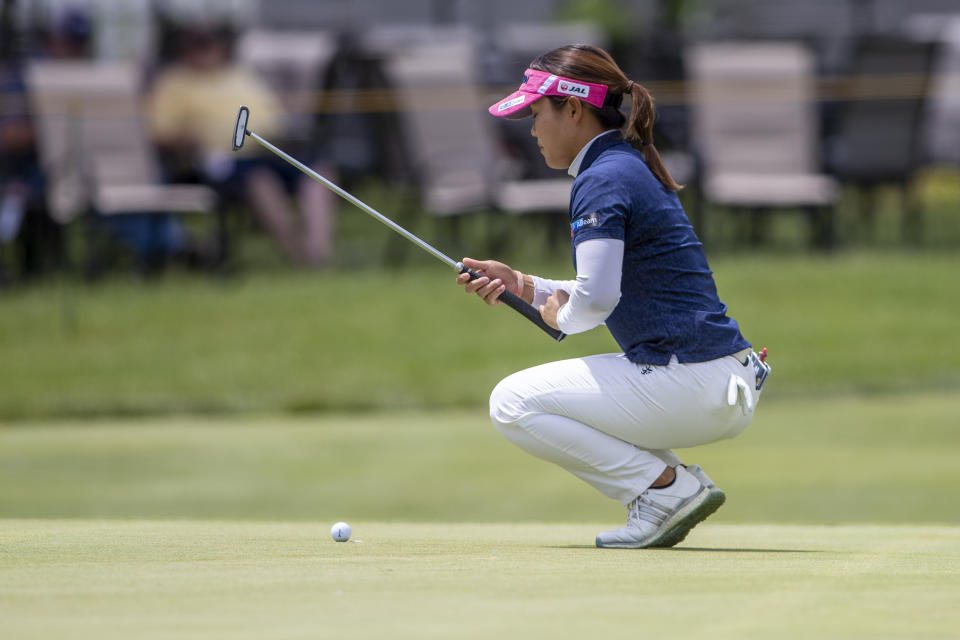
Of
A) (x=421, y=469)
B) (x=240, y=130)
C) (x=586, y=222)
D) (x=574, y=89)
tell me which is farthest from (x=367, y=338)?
(x=586, y=222)

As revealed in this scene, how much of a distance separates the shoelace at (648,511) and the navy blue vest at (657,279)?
373 millimetres

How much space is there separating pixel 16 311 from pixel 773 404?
5.91 meters

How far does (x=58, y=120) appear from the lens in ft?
40.0

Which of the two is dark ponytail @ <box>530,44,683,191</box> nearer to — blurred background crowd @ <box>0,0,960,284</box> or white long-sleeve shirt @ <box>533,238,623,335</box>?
white long-sleeve shirt @ <box>533,238,623,335</box>

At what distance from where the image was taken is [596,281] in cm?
372

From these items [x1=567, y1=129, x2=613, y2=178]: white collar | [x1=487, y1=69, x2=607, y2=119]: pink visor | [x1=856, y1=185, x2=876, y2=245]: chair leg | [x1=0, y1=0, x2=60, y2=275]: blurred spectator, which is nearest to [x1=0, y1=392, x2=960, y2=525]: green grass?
[x1=0, y1=0, x2=60, y2=275]: blurred spectator

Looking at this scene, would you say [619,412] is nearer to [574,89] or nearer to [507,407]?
[507,407]

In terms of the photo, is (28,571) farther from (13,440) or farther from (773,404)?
(773,404)

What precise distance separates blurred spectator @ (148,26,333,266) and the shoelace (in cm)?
865

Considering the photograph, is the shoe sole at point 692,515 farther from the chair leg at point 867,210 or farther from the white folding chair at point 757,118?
the chair leg at point 867,210

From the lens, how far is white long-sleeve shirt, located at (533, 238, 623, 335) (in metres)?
3.73

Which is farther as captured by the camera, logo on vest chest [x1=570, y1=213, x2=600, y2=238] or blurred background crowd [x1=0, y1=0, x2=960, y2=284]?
blurred background crowd [x1=0, y1=0, x2=960, y2=284]

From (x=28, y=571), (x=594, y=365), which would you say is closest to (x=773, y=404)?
(x=594, y=365)

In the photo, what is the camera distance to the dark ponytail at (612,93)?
13.0 ft
